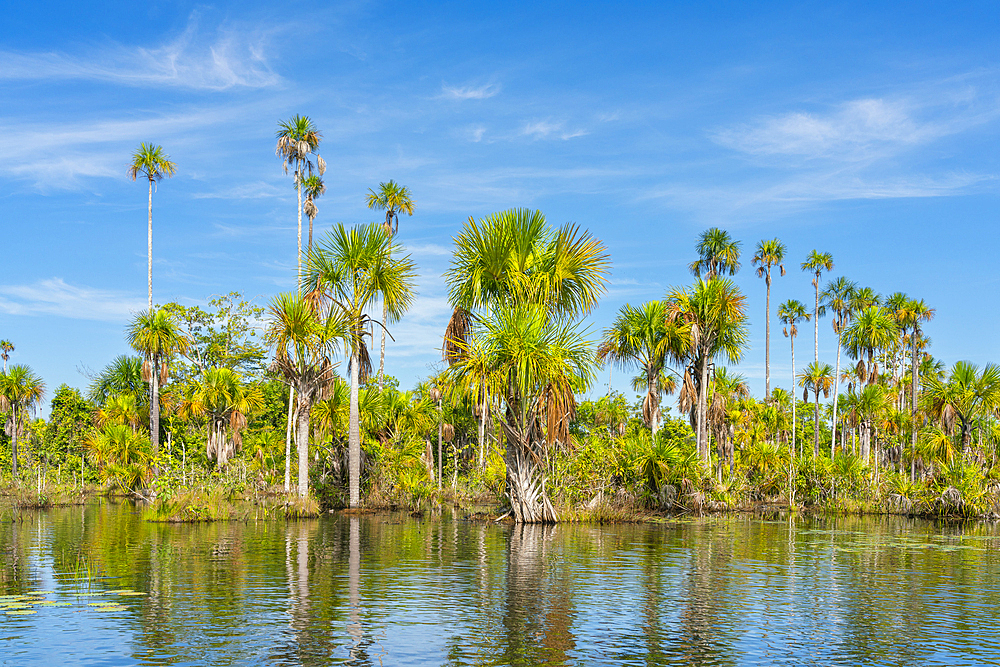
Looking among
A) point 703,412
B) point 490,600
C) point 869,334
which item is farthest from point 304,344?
point 869,334

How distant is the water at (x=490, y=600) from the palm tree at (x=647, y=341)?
17242mm

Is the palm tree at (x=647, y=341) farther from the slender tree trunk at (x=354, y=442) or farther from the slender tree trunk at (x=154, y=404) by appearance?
the slender tree trunk at (x=154, y=404)

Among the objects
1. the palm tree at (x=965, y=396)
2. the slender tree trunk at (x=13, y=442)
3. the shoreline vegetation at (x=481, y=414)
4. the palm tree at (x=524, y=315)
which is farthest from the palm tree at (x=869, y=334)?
the slender tree trunk at (x=13, y=442)

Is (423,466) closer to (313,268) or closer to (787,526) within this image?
(313,268)

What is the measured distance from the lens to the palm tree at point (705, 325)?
1729 inches

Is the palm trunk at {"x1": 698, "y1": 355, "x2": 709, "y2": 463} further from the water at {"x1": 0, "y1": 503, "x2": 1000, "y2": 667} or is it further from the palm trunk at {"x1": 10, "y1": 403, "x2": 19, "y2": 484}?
the palm trunk at {"x1": 10, "y1": 403, "x2": 19, "y2": 484}

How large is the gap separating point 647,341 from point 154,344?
3114 cm

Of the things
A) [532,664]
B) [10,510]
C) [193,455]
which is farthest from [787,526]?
[193,455]

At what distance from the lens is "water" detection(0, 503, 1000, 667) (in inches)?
462

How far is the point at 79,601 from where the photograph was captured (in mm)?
15062

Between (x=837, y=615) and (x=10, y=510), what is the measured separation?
36911 mm

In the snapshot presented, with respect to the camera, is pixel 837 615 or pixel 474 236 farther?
pixel 474 236

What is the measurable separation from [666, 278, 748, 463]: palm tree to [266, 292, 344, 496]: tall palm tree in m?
16.9

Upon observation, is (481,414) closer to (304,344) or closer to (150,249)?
(304,344)
